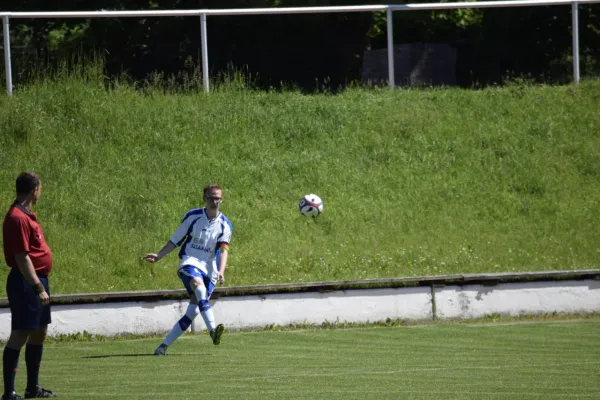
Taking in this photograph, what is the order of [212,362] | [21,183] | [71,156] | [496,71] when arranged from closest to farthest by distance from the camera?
1. [21,183]
2. [212,362]
3. [71,156]
4. [496,71]

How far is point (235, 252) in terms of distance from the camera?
14.9 metres

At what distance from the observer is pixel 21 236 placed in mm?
7855

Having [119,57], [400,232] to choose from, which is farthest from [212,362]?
[119,57]

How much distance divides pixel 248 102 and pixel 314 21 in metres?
2.65

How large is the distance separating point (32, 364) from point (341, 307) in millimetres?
5808

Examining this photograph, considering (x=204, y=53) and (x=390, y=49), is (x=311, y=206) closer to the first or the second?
(x=204, y=53)

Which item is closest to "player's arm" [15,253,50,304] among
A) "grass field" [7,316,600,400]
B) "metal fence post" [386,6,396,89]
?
"grass field" [7,316,600,400]

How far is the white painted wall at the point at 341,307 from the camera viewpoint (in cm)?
1262

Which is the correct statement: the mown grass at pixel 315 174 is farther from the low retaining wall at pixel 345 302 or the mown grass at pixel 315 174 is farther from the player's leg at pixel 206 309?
the player's leg at pixel 206 309

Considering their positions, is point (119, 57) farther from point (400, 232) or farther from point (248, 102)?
point (400, 232)

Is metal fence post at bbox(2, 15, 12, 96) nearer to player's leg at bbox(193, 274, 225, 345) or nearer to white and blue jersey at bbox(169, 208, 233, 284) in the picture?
white and blue jersey at bbox(169, 208, 233, 284)

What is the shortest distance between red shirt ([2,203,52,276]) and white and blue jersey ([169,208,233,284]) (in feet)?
8.89

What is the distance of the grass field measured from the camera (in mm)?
8023

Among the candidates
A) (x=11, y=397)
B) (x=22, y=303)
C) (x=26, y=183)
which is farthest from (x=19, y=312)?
(x=26, y=183)
